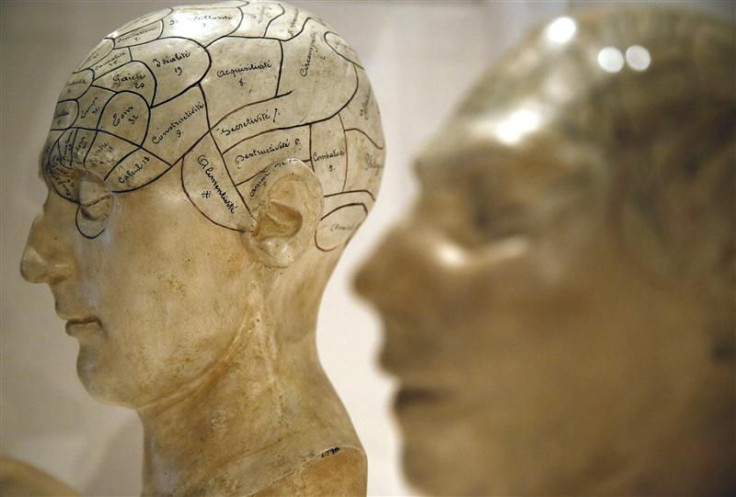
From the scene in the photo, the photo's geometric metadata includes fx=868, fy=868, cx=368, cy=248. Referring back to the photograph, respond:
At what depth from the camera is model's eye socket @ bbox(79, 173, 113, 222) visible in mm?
1700

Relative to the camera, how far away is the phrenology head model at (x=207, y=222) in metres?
1.67

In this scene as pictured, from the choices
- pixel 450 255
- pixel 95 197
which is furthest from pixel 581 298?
pixel 95 197

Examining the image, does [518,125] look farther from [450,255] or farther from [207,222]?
[207,222]

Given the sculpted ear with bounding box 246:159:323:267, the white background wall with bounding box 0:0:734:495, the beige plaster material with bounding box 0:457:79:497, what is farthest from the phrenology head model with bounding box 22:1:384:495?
the white background wall with bounding box 0:0:734:495

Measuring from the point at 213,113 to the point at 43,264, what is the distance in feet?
1.51

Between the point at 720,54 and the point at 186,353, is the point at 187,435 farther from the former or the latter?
the point at 720,54

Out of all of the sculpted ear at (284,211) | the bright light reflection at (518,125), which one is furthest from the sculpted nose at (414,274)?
the sculpted ear at (284,211)

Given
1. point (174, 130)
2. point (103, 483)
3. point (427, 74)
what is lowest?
point (103, 483)

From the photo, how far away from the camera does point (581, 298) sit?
2.60 feet

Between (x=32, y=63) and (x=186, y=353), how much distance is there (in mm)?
1287

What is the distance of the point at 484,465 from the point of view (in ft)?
2.71

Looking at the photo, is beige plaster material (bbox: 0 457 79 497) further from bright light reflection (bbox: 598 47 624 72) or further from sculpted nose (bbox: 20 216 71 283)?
A: bright light reflection (bbox: 598 47 624 72)

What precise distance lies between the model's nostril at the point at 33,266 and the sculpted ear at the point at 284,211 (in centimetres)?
42

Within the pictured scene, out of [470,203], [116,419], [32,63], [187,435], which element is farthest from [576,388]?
[32,63]
